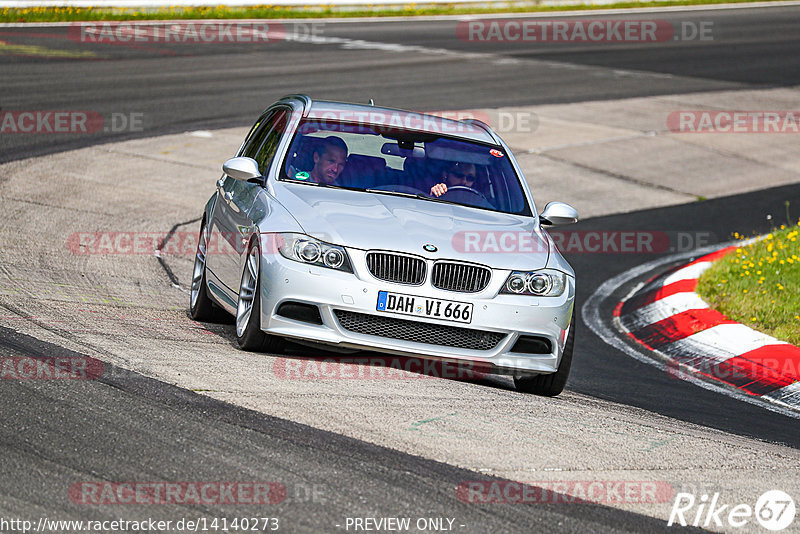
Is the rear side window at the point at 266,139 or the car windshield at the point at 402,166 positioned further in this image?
Answer: the rear side window at the point at 266,139

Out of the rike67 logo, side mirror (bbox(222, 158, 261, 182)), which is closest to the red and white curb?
the rike67 logo

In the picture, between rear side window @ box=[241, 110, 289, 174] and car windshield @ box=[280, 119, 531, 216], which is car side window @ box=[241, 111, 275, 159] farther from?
car windshield @ box=[280, 119, 531, 216]

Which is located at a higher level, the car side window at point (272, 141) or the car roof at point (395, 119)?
the car roof at point (395, 119)

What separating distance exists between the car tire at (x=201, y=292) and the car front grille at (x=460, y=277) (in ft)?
7.14

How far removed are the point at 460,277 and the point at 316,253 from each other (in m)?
0.86

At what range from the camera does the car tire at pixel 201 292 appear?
27.7 ft

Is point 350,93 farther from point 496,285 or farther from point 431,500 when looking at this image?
point 431,500

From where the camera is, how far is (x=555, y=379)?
7344mm

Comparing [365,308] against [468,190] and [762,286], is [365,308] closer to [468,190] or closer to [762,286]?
[468,190]

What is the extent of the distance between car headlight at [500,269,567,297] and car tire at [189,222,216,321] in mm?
2430

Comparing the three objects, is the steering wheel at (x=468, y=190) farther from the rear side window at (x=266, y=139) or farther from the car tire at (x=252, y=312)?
the car tire at (x=252, y=312)

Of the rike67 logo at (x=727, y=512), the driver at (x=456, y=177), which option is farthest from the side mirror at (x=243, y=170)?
the rike67 logo at (x=727, y=512)

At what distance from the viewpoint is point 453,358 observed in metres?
6.89

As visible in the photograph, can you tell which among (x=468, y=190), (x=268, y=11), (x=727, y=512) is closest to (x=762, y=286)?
(x=468, y=190)
